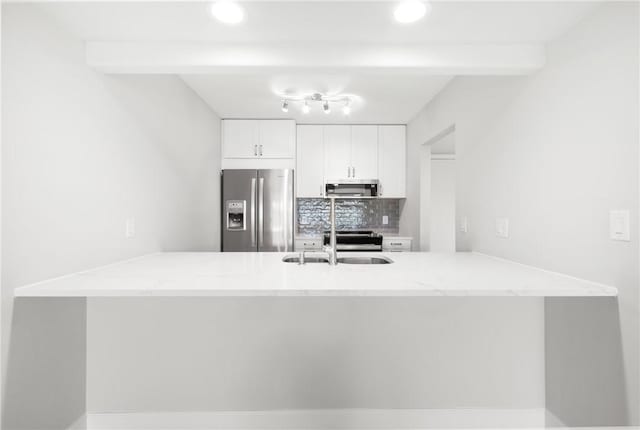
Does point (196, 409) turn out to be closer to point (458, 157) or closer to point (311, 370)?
point (311, 370)

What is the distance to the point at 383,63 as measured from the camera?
5.52ft

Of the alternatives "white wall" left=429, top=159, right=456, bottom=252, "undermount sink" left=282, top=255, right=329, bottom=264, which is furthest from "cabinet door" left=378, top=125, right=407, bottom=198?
"undermount sink" left=282, top=255, right=329, bottom=264

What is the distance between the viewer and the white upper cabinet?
3.82 m

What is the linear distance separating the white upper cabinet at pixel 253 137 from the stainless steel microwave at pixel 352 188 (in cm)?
63

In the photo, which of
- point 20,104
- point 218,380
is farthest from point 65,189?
point 218,380

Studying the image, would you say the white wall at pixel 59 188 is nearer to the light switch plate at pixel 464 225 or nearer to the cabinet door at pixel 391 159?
the light switch plate at pixel 464 225

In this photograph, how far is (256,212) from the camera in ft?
12.0

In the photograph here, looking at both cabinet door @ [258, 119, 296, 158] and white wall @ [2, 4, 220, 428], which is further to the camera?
cabinet door @ [258, 119, 296, 158]

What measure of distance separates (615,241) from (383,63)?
1304 millimetres

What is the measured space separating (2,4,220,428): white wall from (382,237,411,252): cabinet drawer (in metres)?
2.46

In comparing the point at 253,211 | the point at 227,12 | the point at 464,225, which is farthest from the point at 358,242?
the point at 227,12

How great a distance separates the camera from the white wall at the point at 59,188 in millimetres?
1238

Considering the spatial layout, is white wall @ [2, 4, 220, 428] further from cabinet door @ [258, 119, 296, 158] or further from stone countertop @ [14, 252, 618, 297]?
cabinet door @ [258, 119, 296, 158]

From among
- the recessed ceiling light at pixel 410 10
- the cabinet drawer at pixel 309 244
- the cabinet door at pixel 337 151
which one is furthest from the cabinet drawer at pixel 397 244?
the recessed ceiling light at pixel 410 10
